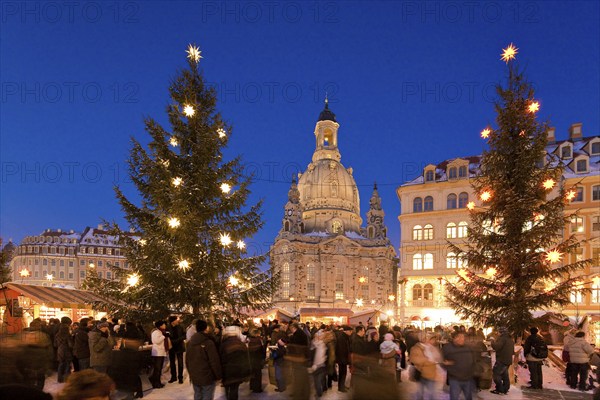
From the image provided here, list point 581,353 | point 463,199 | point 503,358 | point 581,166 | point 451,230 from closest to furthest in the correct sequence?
1. point 503,358
2. point 581,353
3. point 581,166
4. point 463,199
5. point 451,230

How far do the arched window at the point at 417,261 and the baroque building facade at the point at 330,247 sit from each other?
34946 millimetres

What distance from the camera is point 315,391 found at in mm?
12156

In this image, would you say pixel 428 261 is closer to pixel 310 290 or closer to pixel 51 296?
pixel 51 296

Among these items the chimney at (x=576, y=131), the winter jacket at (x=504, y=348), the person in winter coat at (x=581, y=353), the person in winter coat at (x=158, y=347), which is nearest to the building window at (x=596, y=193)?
Answer: the chimney at (x=576, y=131)

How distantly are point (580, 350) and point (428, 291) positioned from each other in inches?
1287

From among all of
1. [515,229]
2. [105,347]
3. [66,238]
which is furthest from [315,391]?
[66,238]

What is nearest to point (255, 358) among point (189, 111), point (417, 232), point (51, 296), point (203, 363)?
point (203, 363)

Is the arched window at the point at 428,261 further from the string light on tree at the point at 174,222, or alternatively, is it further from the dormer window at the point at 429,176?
the string light on tree at the point at 174,222

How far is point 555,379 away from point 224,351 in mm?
14227

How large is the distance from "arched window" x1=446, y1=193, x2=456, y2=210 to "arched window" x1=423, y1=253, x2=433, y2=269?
5041 mm

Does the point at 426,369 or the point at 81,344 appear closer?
the point at 426,369

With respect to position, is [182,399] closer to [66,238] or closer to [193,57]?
[193,57]

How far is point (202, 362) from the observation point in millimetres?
8742

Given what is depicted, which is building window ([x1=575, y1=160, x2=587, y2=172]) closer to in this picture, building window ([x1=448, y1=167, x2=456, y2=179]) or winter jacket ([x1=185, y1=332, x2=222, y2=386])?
building window ([x1=448, y1=167, x2=456, y2=179])
